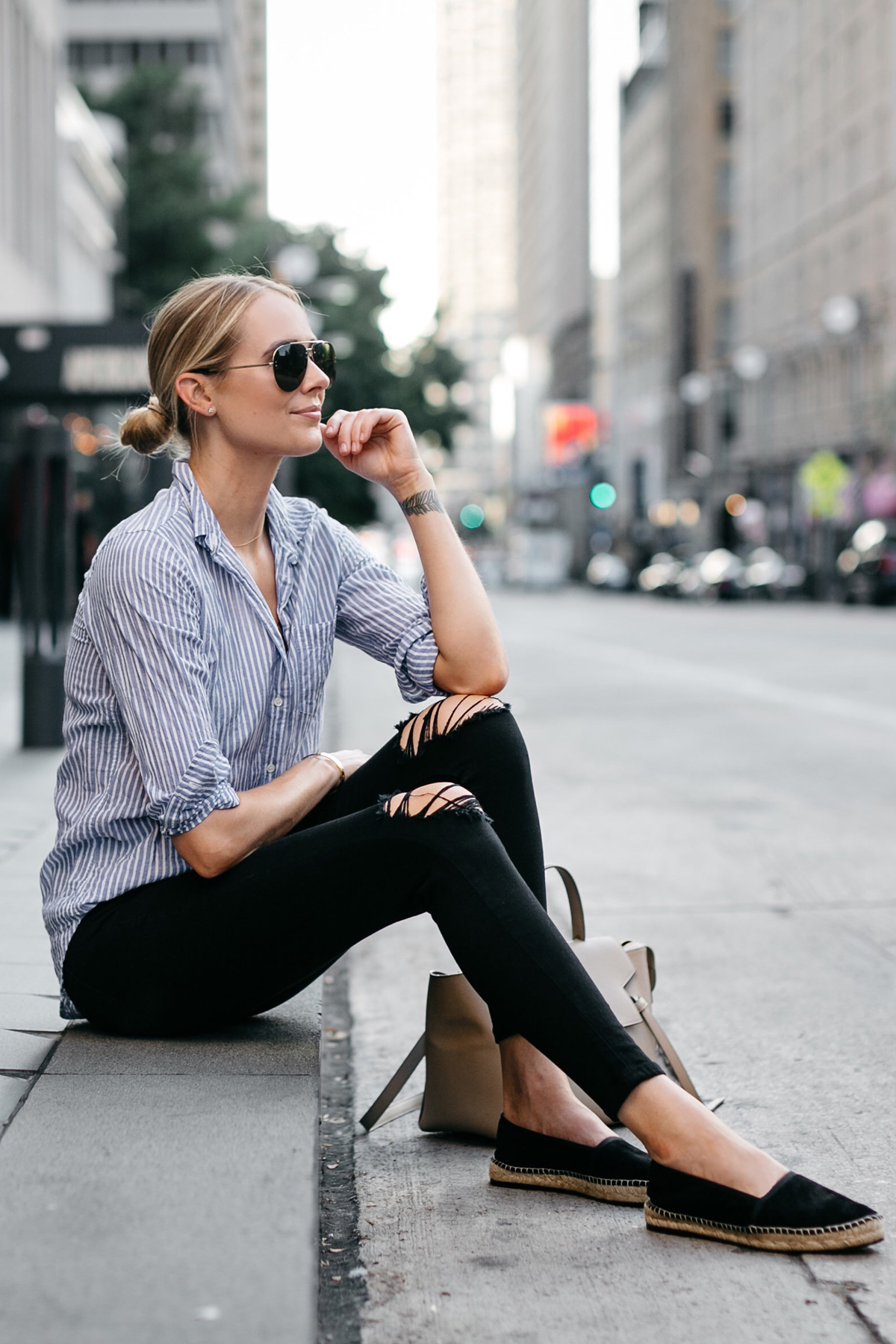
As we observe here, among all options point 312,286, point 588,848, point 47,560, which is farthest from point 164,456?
point 312,286

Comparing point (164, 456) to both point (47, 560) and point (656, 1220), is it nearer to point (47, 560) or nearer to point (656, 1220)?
point (47, 560)

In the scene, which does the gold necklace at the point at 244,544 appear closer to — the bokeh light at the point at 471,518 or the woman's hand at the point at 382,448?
the woman's hand at the point at 382,448

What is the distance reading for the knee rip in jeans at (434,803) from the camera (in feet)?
8.80

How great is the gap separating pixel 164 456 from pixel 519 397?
143 m

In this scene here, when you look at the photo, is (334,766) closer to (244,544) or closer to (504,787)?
(504,787)

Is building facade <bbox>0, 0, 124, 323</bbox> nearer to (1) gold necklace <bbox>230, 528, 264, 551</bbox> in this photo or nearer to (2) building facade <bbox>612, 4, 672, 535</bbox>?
(1) gold necklace <bbox>230, 528, 264, 551</bbox>

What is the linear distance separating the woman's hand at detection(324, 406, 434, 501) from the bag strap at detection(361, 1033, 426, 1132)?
1052 millimetres

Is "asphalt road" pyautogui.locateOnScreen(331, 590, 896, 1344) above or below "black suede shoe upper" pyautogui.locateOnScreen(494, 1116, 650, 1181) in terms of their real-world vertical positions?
below

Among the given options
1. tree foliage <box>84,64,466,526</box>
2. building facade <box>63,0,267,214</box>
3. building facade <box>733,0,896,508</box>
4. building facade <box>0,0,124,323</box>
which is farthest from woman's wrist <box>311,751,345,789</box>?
building facade <box>63,0,267,214</box>

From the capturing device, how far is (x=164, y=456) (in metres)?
10.4

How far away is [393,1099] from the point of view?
3348 mm

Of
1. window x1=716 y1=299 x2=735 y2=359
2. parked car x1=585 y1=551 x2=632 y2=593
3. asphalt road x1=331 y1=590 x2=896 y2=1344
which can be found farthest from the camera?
window x1=716 y1=299 x2=735 y2=359

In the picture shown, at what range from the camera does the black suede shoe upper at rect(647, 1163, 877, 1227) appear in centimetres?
254

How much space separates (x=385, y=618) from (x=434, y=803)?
0.69 meters
